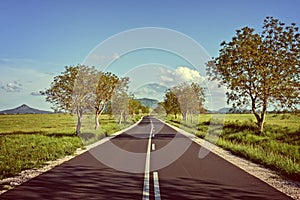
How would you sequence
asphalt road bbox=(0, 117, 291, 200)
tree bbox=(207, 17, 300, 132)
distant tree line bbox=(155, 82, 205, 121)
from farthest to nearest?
distant tree line bbox=(155, 82, 205, 121) < tree bbox=(207, 17, 300, 132) < asphalt road bbox=(0, 117, 291, 200)

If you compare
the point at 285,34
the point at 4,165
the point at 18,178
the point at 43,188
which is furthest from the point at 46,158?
the point at 285,34

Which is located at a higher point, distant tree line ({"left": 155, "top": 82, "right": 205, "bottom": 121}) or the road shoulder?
distant tree line ({"left": 155, "top": 82, "right": 205, "bottom": 121})

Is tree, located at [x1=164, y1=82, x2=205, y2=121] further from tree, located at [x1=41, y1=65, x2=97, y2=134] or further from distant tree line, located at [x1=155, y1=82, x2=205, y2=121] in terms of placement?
tree, located at [x1=41, y1=65, x2=97, y2=134]

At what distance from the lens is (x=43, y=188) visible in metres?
7.27

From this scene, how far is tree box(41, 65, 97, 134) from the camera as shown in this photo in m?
22.7

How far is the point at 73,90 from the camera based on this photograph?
23031 mm

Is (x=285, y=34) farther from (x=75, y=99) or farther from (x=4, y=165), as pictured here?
(x=4, y=165)

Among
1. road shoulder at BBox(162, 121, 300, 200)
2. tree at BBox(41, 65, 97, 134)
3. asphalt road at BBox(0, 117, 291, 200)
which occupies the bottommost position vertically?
road shoulder at BBox(162, 121, 300, 200)

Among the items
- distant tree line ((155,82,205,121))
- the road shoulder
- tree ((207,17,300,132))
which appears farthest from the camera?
distant tree line ((155,82,205,121))

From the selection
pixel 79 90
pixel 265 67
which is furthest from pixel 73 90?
pixel 265 67

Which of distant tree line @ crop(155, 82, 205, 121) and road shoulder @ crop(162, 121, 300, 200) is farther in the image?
distant tree line @ crop(155, 82, 205, 121)

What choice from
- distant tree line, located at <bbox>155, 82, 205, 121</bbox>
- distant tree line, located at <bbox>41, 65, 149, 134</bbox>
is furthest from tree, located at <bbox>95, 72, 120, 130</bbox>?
distant tree line, located at <bbox>155, 82, 205, 121</bbox>

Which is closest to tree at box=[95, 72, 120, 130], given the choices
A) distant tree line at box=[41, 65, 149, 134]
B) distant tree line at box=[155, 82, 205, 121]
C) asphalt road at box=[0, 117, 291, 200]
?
distant tree line at box=[41, 65, 149, 134]

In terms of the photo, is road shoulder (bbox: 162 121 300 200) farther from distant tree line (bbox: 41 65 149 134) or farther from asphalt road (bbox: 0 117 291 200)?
distant tree line (bbox: 41 65 149 134)
